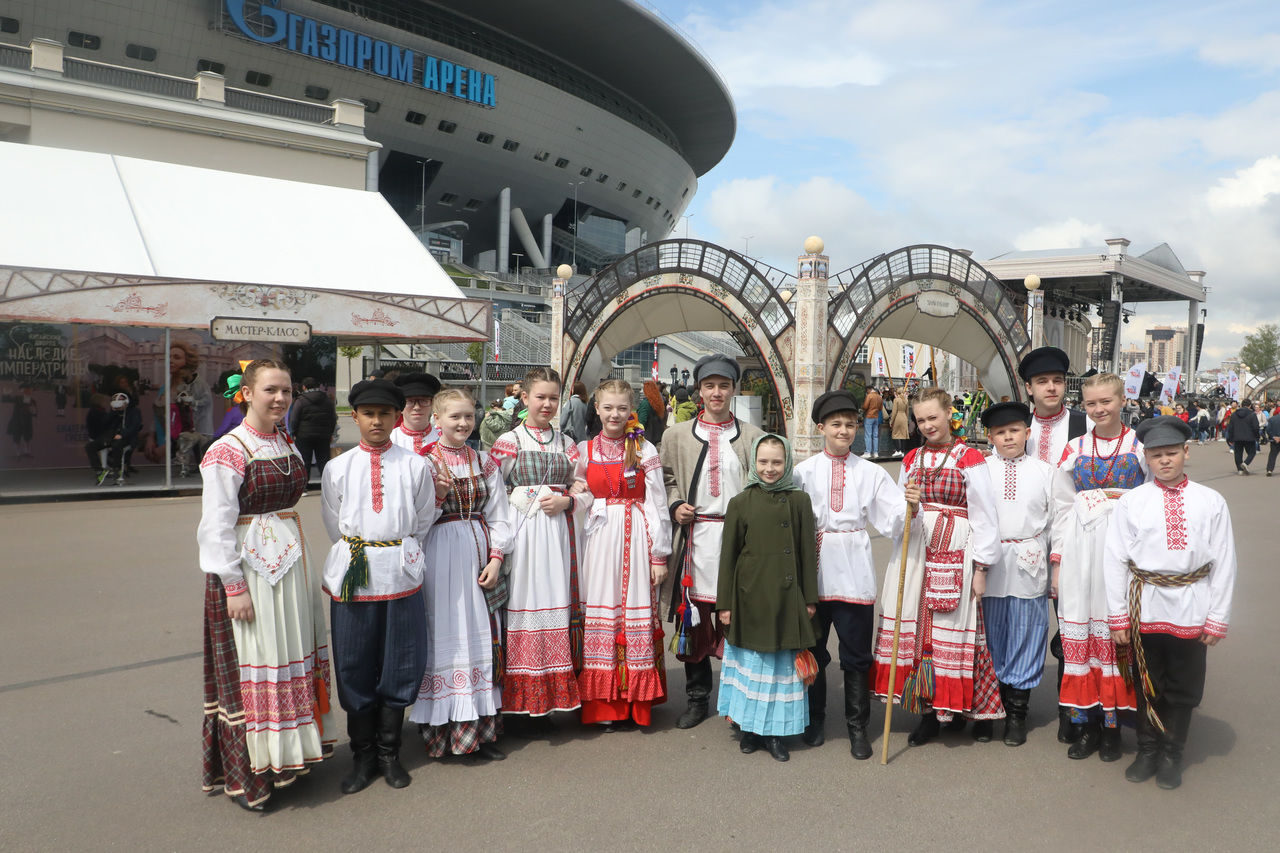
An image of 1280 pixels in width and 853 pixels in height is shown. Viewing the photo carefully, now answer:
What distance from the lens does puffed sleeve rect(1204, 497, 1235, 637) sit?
11.4 ft

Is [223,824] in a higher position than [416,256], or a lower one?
lower

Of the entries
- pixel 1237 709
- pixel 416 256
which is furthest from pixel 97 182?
pixel 1237 709

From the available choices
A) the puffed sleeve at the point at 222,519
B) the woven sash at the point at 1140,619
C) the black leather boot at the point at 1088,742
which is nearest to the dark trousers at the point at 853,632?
the black leather boot at the point at 1088,742

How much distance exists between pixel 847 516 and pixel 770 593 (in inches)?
21.4

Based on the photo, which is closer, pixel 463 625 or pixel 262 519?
pixel 262 519

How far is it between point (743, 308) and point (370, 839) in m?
14.5

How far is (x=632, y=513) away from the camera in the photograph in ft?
13.8

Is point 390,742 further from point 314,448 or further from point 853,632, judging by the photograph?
point 314,448

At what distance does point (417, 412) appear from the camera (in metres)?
4.38

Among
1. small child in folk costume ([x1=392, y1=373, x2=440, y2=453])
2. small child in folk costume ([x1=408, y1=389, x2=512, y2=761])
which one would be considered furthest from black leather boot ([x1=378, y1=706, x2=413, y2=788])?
small child in folk costume ([x1=392, y1=373, x2=440, y2=453])

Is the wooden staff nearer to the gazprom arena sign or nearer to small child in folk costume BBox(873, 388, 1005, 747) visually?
small child in folk costume BBox(873, 388, 1005, 747)

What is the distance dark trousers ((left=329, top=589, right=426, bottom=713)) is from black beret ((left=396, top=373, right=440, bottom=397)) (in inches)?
41.9

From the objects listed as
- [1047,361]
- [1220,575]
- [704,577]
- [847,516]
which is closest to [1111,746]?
[1220,575]

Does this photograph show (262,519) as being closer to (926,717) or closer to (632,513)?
(632,513)
